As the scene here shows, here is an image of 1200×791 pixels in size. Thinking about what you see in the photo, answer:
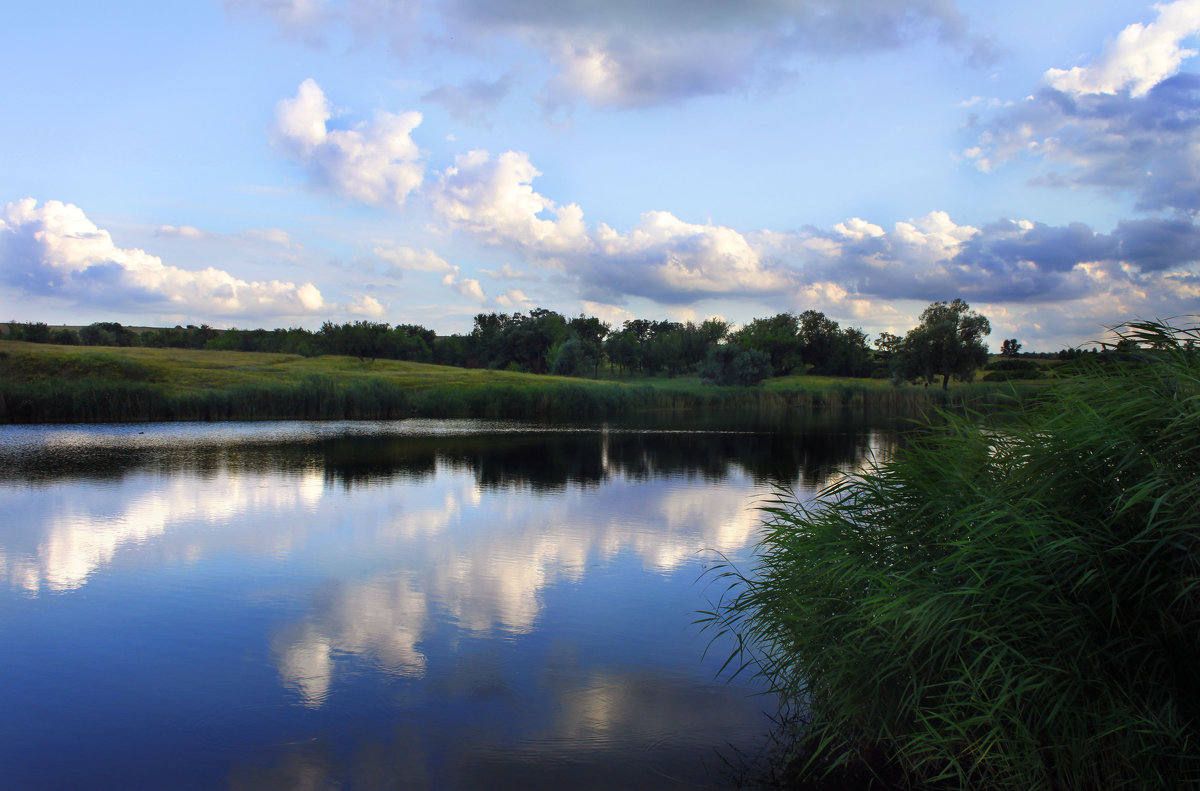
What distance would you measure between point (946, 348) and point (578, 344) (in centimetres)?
3884

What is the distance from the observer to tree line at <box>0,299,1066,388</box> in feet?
241

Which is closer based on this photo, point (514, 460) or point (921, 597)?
point (921, 597)

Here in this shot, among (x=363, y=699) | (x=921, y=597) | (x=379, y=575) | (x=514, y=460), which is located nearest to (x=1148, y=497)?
(x=921, y=597)

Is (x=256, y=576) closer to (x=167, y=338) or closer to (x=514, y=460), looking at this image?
(x=514, y=460)

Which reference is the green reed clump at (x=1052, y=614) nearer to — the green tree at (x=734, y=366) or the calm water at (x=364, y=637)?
the calm water at (x=364, y=637)

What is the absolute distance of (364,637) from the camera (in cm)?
709

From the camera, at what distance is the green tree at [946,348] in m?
59.7

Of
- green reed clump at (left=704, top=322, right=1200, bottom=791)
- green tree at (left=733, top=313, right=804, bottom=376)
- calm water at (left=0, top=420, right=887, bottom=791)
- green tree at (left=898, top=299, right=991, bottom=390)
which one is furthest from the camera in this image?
green tree at (left=733, top=313, right=804, bottom=376)

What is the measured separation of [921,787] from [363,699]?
4.05 meters

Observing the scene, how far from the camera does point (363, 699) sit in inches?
223

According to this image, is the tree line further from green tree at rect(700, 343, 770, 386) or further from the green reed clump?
the green reed clump

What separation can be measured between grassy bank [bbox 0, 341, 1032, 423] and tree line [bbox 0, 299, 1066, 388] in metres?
11.5

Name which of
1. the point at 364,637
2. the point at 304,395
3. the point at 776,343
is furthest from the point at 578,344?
the point at 364,637

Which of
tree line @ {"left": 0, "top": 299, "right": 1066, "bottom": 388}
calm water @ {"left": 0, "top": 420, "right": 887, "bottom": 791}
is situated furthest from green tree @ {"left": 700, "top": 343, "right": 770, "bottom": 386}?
calm water @ {"left": 0, "top": 420, "right": 887, "bottom": 791}
